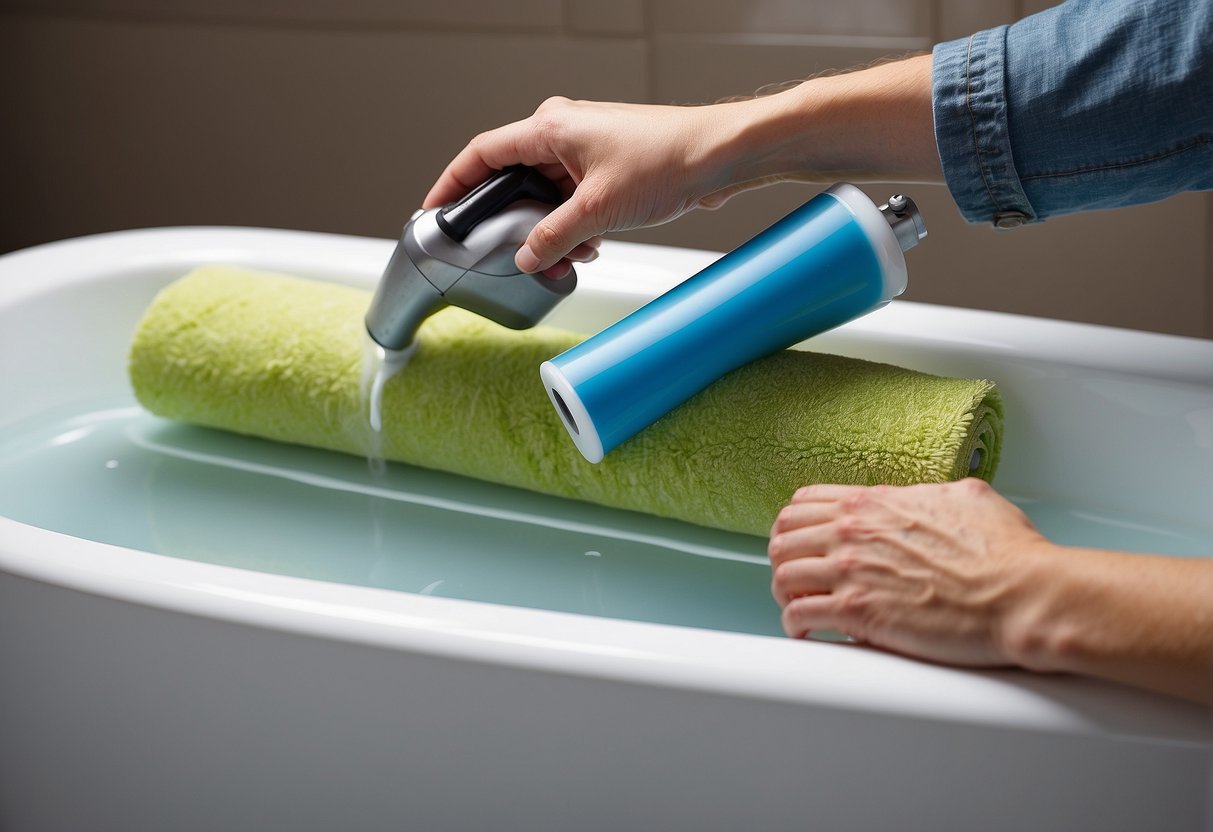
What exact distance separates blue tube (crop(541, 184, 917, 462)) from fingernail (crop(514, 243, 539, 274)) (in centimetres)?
7

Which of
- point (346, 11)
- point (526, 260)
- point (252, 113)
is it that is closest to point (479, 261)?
point (526, 260)

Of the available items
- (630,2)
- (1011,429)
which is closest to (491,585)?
(1011,429)

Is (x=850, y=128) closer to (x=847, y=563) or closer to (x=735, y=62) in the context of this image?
(x=847, y=563)

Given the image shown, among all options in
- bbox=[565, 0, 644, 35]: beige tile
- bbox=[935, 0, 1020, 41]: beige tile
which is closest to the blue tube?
bbox=[935, 0, 1020, 41]: beige tile

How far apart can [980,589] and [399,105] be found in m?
1.30

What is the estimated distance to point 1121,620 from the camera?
1.60 ft

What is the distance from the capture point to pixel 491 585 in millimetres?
771

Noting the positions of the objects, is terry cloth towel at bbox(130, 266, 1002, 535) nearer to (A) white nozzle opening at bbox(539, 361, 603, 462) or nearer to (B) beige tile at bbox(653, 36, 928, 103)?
(A) white nozzle opening at bbox(539, 361, 603, 462)

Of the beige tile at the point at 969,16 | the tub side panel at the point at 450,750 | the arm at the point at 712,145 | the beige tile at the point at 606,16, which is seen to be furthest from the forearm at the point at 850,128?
the beige tile at the point at 606,16

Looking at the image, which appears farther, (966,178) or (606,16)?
(606,16)

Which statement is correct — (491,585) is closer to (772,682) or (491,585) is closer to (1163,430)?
(772,682)

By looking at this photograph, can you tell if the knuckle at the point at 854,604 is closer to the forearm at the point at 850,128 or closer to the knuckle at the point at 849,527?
the knuckle at the point at 849,527

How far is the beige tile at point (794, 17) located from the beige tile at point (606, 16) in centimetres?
2

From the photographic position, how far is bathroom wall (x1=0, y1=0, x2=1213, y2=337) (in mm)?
1387
